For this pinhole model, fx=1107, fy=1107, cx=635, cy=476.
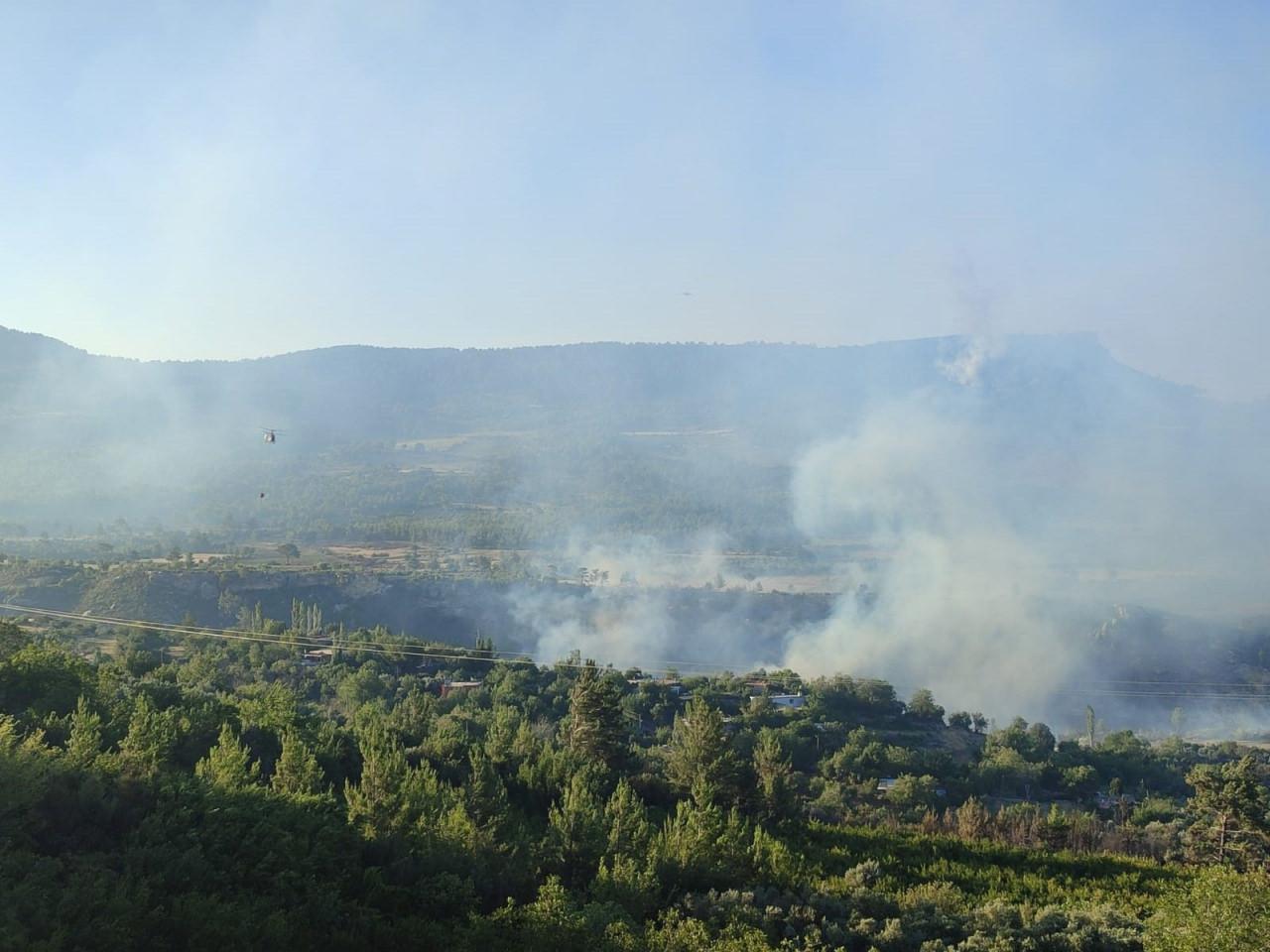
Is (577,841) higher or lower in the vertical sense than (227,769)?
lower

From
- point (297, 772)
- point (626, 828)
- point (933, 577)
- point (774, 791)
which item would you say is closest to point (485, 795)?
point (626, 828)

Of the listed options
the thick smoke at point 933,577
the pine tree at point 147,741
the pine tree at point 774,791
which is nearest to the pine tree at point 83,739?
the pine tree at point 147,741

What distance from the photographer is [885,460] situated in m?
151

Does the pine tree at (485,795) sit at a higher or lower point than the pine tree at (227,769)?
lower

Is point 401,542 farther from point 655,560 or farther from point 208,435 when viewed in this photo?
point 208,435

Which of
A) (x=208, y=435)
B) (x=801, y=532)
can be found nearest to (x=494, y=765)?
(x=801, y=532)

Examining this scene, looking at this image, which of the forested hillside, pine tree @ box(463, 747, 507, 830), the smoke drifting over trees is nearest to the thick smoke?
the smoke drifting over trees

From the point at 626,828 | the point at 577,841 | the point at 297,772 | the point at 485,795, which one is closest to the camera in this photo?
the point at 577,841

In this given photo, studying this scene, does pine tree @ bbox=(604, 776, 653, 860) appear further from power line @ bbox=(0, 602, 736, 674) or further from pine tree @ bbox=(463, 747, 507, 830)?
power line @ bbox=(0, 602, 736, 674)

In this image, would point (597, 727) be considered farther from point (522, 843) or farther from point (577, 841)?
point (522, 843)

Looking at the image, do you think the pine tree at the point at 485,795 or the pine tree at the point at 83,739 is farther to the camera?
the pine tree at the point at 485,795

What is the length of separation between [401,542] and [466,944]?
11121cm

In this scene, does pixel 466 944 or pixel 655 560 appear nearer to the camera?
pixel 466 944

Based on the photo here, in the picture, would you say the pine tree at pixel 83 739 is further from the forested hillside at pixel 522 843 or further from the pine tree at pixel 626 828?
the pine tree at pixel 626 828
